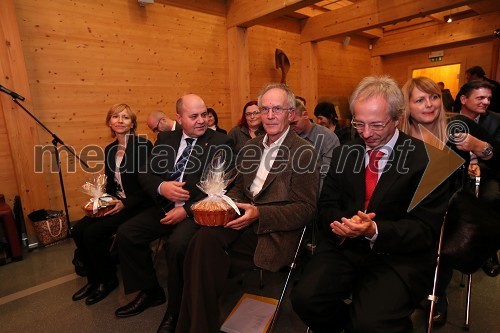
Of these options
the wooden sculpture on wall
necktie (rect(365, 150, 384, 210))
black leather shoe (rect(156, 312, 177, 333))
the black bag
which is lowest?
black leather shoe (rect(156, 312, 177, 333))

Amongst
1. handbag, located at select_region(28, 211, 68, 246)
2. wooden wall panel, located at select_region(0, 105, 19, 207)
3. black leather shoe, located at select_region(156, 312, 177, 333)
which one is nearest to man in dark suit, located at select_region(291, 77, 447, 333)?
black leather shoe, located at select_region(156, 312, 177, 333)

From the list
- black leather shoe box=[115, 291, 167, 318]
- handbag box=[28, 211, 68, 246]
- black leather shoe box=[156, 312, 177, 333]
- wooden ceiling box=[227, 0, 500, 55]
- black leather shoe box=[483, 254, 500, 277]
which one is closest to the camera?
black leather shoe box=[156, 312, 177, 333]

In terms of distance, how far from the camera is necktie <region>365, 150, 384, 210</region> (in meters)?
1.48

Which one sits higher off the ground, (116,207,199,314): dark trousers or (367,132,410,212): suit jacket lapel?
(367,132,410,212): suit jacket lapel

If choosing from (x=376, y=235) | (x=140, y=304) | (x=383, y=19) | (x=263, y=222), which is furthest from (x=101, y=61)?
(x=383, y=19)

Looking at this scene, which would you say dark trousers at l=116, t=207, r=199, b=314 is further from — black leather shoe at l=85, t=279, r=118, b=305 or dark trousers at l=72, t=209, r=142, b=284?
black leather shoe at l=85, t=279, r=118, b=305

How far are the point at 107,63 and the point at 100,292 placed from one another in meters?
2.78

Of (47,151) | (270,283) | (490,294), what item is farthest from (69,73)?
(490,294)

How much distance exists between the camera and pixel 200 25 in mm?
4480

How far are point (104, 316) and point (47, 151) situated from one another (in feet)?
7.57

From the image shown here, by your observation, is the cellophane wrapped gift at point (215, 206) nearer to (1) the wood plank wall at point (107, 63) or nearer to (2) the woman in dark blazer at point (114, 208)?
(2) the woman in dark blazer at point (114, 208)

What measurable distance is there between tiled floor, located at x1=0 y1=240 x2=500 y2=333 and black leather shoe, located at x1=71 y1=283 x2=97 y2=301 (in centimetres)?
4

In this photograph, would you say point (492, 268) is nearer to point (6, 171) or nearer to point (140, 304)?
point (140, 304)

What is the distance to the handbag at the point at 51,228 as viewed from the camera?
310 centimetres
